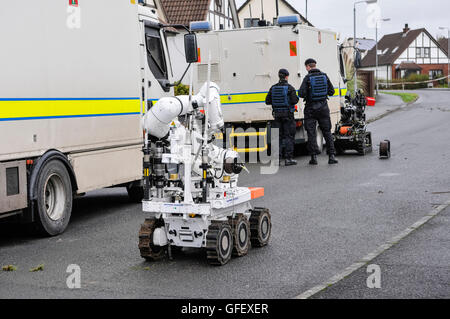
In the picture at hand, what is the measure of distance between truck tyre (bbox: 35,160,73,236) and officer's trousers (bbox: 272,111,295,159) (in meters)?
8.45

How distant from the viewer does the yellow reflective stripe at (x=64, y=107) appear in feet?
27.4

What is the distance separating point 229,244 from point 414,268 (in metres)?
1.76

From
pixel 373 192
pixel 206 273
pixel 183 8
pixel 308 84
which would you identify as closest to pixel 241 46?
pixel 308 84

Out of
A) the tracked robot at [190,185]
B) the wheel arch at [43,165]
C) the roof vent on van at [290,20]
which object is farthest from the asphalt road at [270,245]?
the roof vent on van at [290,20]

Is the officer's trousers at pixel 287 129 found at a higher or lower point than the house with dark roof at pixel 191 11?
lower

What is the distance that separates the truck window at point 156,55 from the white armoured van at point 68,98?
0.10 feet

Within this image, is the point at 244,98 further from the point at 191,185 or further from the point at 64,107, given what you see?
the point at 191,185

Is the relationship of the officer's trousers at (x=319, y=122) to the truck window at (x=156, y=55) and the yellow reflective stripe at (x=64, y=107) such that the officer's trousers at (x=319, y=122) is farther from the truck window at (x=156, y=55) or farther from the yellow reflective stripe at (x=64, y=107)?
the yellow reflective stripe at (x=64, y=107)

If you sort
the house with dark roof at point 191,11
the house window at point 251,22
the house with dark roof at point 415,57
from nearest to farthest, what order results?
the house window at point 251,22
the house with dark roof at point 191,11
the house with dark roof at point 415,57

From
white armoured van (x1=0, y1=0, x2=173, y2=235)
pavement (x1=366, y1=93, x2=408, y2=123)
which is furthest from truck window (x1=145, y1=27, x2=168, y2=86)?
pavement (x1=366, y1=93, x2=408, y2=123)

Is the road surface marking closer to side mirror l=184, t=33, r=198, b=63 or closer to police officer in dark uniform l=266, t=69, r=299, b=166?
side mirror l=184, t=33, r=198, b=63

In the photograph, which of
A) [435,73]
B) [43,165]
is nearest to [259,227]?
[43,165]

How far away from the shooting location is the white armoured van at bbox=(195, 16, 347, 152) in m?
18.2

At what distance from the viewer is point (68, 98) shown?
9539 mm
